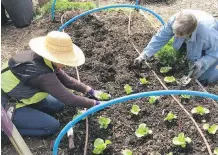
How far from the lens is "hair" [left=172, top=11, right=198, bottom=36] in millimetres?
3785

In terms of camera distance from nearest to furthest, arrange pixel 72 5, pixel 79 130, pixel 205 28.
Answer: pixel 79 130
pixel 205 28
pixel 72 5

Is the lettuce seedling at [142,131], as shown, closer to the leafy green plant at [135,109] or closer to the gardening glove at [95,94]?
the leafy green plant at [135,109]

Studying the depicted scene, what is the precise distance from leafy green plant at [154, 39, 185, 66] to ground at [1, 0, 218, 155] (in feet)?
0.35

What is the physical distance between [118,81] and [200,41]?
108 cm

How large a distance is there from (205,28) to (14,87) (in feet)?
7.15

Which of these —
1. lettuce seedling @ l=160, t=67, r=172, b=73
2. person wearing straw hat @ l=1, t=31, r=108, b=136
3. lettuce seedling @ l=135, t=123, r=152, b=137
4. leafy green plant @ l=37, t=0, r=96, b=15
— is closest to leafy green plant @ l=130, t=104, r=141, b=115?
lettuce seedling @ l=135, t=123, r=152, b=137

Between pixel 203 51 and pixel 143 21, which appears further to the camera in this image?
pixel 143 21

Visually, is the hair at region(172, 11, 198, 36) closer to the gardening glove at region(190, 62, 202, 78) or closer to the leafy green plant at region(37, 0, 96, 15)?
the gardening glove at region(190, 62, 202, 78)

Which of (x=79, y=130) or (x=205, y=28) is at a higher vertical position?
(x=205, y=28)

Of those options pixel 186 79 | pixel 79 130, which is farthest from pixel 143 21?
pixel 79 130

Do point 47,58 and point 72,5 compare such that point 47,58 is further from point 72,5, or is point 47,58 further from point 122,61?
point 72,5

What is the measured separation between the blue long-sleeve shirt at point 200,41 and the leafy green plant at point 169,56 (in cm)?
30

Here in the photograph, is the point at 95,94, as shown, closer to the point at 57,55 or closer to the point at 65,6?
the point at 57,55

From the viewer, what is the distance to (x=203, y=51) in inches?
171
